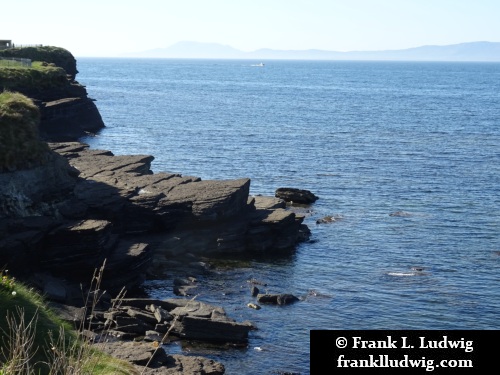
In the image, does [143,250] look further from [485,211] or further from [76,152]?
[485,211]

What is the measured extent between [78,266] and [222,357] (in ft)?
39.6

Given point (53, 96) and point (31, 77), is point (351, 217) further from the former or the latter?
point (53, 96)

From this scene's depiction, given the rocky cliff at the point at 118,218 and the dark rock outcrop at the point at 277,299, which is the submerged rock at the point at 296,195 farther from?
the dark rock outcrop at the point at 277,299

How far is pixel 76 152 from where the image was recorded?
68062 mm

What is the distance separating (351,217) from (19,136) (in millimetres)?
29658

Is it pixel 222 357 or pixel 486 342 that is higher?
pixel 486 342

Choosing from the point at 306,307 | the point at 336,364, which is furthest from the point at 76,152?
the point at 336,364

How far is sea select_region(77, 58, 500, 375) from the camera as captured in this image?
41031 mm

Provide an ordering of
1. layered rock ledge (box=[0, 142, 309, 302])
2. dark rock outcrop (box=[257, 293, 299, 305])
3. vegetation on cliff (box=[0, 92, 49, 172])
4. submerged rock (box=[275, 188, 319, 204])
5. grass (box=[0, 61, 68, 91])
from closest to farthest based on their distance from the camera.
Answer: layered rock ledge (box=[0, 142, 309, 302]), dark rock outcrop (box=[257, 293, 299, 305]), vegetation on cliff (box=[0, 92, 49, 172]), submerged rock (box=[275, 188, 319, 204]), grass (box=[0, 61, 68, 91])

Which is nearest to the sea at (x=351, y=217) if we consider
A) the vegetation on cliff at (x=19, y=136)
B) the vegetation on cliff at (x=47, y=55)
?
the vegetation on cliff at (x=19, y=136)

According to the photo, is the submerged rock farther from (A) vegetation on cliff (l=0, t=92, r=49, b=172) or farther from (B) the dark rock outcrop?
(A) vegetation on cliff (l=0, t=92, r=49, b=172)

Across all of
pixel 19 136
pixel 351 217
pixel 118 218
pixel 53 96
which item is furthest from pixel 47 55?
pixel 19 136

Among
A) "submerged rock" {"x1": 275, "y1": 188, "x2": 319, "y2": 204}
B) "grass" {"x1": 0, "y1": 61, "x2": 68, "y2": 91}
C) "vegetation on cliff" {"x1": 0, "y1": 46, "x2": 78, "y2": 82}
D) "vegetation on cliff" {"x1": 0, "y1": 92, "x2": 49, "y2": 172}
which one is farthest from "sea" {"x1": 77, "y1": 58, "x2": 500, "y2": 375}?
"vegetation on cliff" {"x1": 0, "y1": 46, "x2": 78, "y2": 82}

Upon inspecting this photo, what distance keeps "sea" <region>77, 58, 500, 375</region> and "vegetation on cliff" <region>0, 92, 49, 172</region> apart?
1067cm
